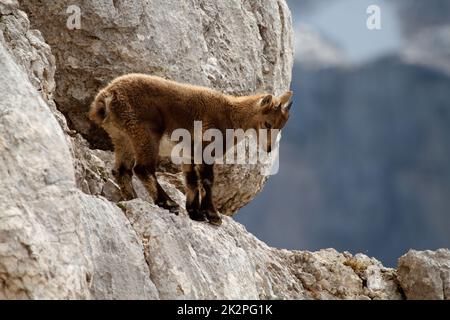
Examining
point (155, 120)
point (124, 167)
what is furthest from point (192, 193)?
point (155, 120)

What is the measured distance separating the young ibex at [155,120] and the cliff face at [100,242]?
56 centimetres

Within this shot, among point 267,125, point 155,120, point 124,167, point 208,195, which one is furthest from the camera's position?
point 267,125

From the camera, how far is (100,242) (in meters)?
11.2

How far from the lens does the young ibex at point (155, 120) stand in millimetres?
13133

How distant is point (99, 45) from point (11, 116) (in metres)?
5.07

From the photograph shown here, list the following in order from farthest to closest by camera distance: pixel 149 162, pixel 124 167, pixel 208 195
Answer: pixel 124 167, pixel 208 195, pixel 149 162

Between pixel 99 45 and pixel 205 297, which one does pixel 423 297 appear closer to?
pixel 205 297

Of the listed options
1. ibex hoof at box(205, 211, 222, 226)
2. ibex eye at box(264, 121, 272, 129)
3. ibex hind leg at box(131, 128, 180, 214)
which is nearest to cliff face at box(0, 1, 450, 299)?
ibex hoof at box(205, 211, 222, 226)

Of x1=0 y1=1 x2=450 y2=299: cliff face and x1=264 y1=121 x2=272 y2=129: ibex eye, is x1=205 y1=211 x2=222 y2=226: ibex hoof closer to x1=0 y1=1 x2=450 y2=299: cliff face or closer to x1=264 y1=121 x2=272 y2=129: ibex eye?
x1=0 y1=1 x2=450 y2=299: cliff face

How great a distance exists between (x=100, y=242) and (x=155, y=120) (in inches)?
106

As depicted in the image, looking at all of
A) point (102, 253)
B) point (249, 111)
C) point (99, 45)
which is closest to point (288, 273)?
point (249, 111)

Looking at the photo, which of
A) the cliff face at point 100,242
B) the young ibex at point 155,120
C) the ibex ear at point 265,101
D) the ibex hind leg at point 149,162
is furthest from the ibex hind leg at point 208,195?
the ibex ear at point 265,101

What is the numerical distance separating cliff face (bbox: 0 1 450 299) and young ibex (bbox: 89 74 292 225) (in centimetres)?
56

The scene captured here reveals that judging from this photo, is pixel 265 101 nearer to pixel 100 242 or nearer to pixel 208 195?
pixel 208 195
